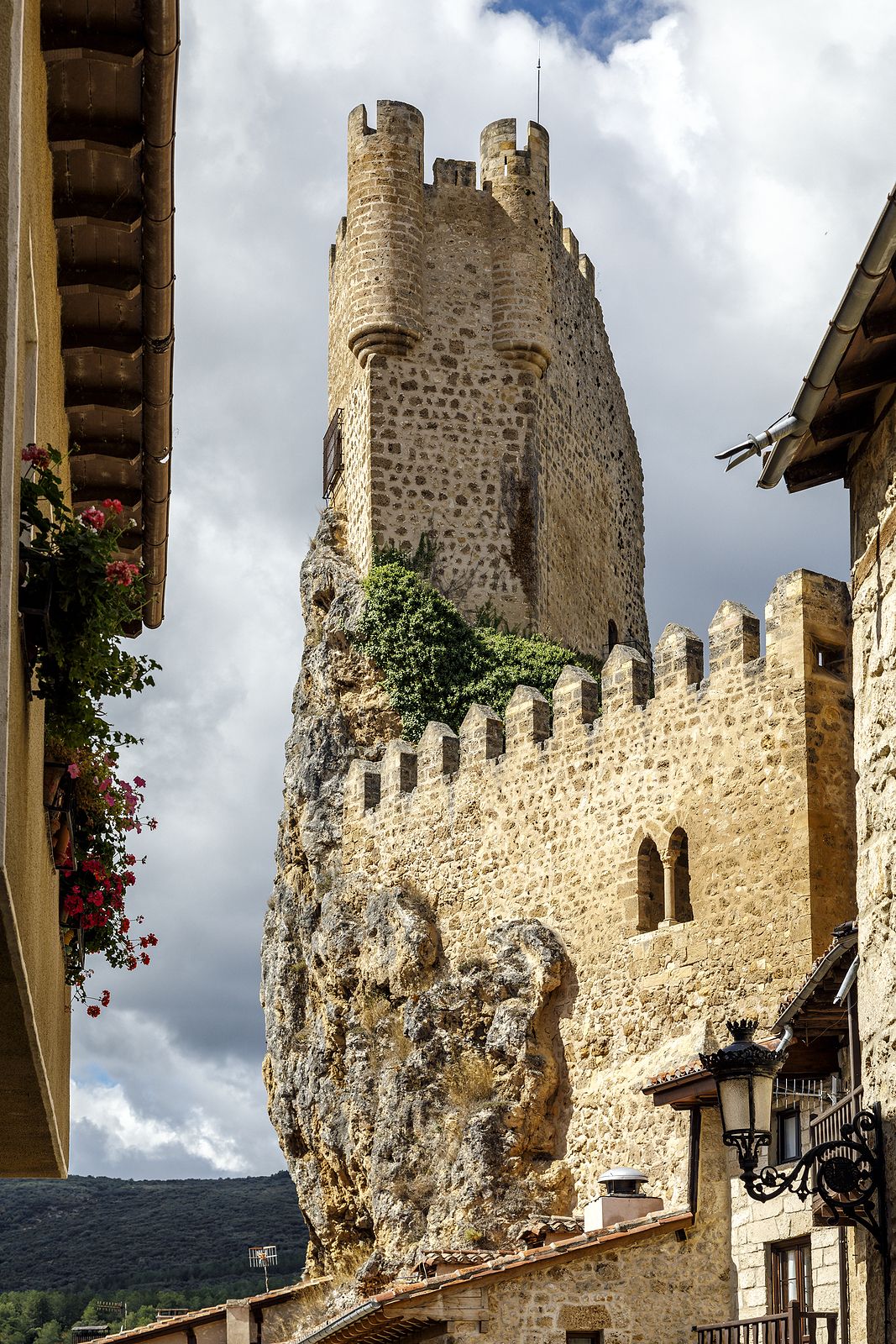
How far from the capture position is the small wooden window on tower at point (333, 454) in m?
33.2

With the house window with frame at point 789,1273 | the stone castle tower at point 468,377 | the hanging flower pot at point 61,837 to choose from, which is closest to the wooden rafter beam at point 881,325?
the hanging flower pot at point 61,837

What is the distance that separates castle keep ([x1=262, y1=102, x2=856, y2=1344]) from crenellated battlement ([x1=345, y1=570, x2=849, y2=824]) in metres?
0.04

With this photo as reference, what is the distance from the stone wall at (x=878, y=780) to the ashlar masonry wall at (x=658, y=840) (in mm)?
12898

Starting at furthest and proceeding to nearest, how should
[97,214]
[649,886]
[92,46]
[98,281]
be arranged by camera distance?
1. [649,886]
2. [98,281]
3. [97,214]
4. [92,46]

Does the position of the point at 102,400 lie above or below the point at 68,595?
above

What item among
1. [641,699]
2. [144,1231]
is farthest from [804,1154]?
[144,1231]

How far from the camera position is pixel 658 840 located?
77.1 feet

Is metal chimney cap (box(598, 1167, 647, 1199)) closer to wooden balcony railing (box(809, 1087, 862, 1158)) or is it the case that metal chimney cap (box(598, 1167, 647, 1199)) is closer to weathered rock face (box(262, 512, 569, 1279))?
weathered rock face (box(262, 512, 569, 1279))

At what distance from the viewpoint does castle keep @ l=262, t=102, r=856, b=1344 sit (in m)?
18.1

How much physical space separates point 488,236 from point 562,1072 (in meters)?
15.0

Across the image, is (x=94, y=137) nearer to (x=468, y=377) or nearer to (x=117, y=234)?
(x=117, y=234)

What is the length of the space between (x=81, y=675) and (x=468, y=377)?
2601 cm

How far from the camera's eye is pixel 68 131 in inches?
359

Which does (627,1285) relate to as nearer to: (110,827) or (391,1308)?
(391,1308)
